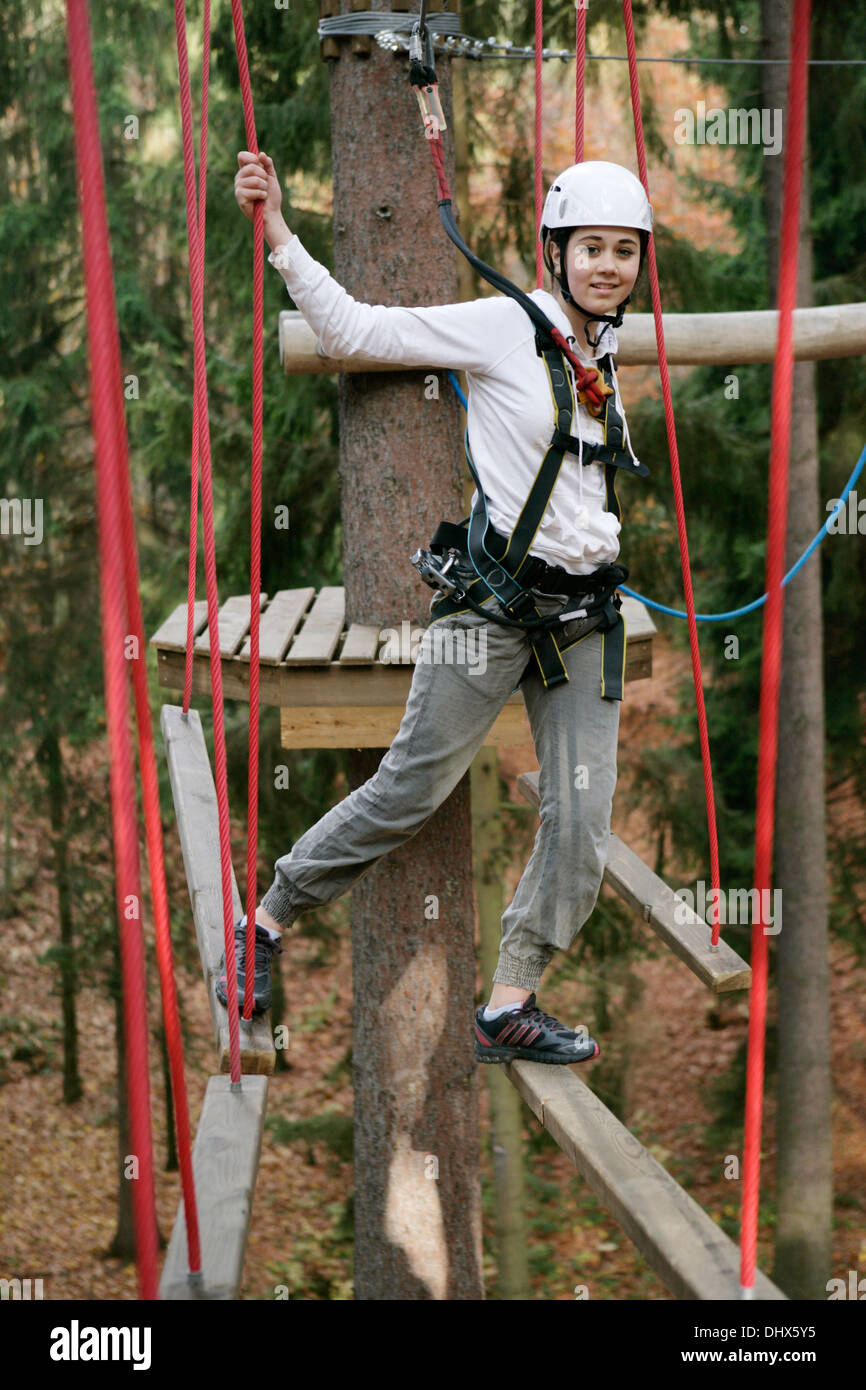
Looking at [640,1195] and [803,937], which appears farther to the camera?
[803,937]

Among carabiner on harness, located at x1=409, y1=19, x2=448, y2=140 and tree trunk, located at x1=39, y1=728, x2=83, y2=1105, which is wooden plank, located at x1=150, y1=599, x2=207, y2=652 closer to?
carabiner on harness, located at x1=409, y1=19, x2=448, y2=140

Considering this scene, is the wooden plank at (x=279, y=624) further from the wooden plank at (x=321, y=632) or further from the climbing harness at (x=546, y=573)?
the climbing harness at (x=546, y=573)

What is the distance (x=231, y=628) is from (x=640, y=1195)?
2063mm

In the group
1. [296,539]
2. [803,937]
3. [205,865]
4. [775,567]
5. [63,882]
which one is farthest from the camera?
[63,882]

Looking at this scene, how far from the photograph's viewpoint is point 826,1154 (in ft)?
23.0

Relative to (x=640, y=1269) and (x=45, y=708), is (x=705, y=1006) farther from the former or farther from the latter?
(x=45, y=708)

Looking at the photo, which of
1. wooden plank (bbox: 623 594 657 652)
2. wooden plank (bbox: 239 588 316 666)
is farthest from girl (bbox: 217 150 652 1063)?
wooden plank (bbox: 623 594 657 652)

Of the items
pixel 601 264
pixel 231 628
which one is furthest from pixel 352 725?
pixel 601 264

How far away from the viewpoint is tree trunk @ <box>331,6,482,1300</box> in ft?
11.4

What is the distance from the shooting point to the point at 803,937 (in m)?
6.95

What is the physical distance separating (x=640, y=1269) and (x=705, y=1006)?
203 centimetres

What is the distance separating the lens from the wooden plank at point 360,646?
320 cm

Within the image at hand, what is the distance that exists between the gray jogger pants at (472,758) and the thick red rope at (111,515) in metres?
1.30

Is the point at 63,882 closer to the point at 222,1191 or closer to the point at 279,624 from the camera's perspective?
the point at 279,624
